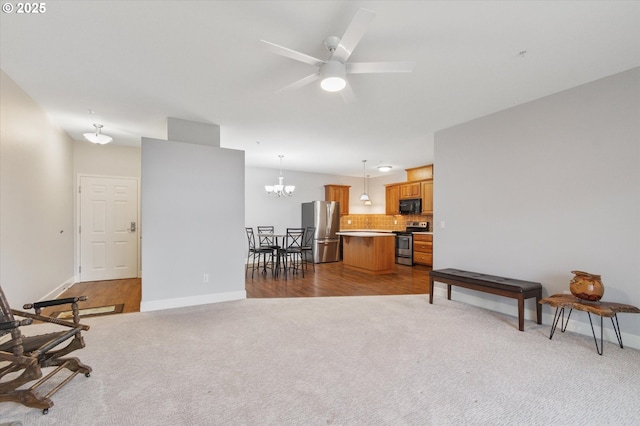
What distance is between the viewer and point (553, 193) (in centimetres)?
337

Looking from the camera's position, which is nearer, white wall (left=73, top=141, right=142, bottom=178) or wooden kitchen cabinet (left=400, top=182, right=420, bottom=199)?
white wall (left=73, top=141, right=142, bottom=178)

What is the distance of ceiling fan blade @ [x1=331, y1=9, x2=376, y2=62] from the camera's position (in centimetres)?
169

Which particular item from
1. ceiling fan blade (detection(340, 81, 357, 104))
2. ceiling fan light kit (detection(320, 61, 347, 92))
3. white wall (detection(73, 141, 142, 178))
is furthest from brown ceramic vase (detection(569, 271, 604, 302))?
white wall (detection(73, 141, 142, 178))

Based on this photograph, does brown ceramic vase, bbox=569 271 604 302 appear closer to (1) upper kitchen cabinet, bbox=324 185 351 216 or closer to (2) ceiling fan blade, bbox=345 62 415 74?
(2) ceiling fan blade, bbox=345 62 415 74

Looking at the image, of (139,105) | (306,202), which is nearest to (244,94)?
(139,105)

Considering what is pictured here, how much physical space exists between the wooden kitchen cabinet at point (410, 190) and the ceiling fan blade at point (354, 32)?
20.7ft

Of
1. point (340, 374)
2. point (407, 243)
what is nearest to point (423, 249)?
point (407, 243)

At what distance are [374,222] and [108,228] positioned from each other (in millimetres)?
7304

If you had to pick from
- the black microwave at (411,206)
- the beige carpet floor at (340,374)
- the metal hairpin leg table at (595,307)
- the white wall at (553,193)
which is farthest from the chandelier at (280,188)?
the metal hairpin leg table at (595,307)

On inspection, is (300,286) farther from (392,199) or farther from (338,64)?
(392,199)

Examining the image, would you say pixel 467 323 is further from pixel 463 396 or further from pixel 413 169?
pixel 413 169

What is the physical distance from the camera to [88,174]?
5496 mm

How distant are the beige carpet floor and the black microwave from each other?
4540 mm

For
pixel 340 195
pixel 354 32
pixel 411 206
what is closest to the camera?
pixel 354 32
